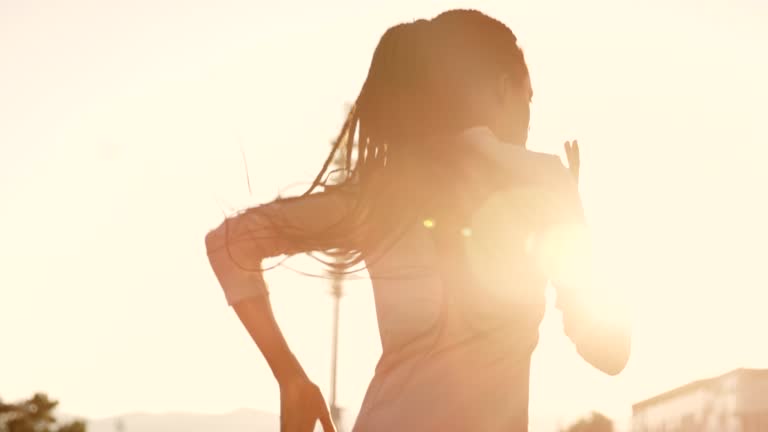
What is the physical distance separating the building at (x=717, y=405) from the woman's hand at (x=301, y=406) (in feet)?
214

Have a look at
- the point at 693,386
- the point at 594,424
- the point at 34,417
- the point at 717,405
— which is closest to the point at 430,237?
the point at 34,417

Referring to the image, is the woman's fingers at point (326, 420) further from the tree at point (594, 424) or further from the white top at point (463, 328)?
the tree at point (594, 424)

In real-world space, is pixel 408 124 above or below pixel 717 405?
above

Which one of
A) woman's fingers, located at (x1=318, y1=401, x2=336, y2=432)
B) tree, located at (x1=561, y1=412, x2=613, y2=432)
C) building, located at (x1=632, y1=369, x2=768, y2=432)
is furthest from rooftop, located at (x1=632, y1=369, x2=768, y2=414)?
woman's fingers, located at (x1=318, y1=401, x2=336, y2=432)

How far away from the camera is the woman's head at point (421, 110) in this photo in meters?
2.49

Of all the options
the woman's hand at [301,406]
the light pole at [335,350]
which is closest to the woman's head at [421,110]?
the woman's hand at [301,406]

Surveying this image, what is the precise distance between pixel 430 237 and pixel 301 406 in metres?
0.53

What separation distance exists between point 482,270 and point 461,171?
246 mm

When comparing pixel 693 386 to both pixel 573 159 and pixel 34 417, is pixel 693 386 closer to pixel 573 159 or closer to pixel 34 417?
pixel 34 417

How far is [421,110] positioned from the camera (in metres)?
2.53

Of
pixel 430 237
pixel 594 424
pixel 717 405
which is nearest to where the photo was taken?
pixel 430 237

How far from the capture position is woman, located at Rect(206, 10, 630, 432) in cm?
232

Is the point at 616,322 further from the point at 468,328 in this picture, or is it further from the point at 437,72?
the point at 437,72

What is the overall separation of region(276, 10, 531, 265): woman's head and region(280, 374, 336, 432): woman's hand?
1.33ft
